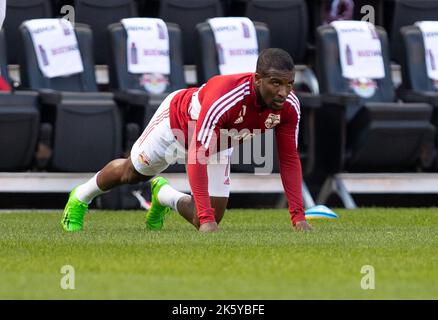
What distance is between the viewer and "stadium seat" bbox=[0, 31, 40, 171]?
13.7 m

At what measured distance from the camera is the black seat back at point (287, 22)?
51.9ft

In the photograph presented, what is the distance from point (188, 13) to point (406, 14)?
8.25ft

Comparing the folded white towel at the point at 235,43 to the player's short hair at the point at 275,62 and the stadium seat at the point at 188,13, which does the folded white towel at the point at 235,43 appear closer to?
the stadium seat at the point at 188,13

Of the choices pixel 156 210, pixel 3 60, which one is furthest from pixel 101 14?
pixel 156 210

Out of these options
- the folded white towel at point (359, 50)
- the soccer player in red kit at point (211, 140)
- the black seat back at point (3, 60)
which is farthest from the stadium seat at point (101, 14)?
the soccer player in red kit at point (211, 140)

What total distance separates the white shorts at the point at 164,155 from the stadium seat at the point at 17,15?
15.7 feet

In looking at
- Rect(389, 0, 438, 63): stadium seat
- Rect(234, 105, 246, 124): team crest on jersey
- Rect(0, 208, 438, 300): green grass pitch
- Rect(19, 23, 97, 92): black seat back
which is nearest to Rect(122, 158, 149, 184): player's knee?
Rect(0, 208, 438, 300): green grass pitch

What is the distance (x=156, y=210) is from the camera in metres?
11.1

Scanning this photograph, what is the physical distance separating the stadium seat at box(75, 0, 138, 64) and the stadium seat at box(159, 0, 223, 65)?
1.32 ft

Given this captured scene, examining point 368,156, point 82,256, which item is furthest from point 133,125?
point 82,256

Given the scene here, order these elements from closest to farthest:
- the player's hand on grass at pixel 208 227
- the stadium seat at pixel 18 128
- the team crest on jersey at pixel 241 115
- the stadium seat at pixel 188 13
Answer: the team crest on jersey at pixel 241 115
the player's hand on grass at pixel 208 227
the stadium seat at pixel 18 128
the stadium seat at pixel 188 13

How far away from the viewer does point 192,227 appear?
1146 centimetres

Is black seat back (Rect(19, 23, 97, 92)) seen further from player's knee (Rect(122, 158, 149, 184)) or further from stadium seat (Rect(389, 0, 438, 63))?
player's knee (Rect(122, 158, 149, 184))
